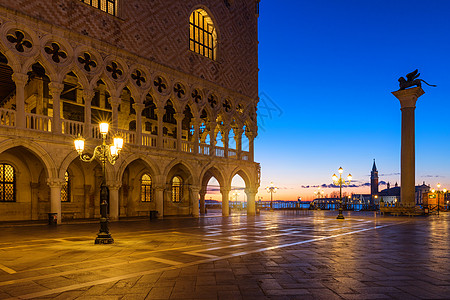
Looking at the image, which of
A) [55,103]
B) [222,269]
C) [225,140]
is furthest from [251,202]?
[222,269]

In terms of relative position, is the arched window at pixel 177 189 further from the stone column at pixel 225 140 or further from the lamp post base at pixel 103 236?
the lamp post base at pixel 103 236

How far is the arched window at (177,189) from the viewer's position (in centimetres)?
2727

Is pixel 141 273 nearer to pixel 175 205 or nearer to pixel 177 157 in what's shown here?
pixel 177 157

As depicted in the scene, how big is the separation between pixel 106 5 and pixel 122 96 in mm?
5872

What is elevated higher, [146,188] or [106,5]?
[106,5]

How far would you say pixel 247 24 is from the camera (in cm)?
2911

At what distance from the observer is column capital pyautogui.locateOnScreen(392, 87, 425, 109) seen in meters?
27.6

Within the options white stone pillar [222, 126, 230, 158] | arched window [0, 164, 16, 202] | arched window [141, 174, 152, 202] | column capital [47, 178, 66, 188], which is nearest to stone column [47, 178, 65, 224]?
column capital [47, 178, 66, 188]

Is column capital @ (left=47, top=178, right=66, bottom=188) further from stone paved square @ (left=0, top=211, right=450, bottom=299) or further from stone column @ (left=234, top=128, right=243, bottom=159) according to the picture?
stone column @ (left=234, top=128, right=243, bottom=159)

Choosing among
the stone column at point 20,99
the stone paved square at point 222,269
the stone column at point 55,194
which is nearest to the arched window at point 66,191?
the stone column at point 55,194

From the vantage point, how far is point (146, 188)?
82.0 feet

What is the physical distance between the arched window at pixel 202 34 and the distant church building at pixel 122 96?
0.08m

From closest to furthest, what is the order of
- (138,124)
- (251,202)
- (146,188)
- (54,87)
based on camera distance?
(54,87)
(138,124)
(146,188)
(251,202)

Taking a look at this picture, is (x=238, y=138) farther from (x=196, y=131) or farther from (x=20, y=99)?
(x=20, y=99)
